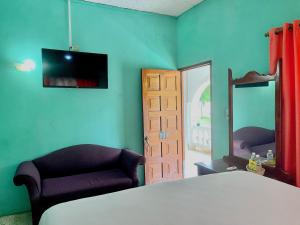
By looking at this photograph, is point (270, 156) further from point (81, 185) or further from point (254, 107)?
point (81, 185)

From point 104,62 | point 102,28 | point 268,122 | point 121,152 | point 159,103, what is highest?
point 102,28

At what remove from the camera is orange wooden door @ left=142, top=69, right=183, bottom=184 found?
3436 mm

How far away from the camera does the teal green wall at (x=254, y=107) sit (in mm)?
2131

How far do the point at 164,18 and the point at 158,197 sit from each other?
3.07 metres

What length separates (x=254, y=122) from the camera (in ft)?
7.65

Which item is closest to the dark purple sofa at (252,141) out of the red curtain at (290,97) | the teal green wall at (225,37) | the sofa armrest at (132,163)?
the red curtain at (290,97)

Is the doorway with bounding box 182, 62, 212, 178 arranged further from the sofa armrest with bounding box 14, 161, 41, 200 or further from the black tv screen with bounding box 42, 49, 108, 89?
the sofa armrest with bounding box 14, 161, 41, 200

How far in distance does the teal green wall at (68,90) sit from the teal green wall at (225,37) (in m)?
0.55

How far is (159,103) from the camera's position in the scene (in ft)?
11.5

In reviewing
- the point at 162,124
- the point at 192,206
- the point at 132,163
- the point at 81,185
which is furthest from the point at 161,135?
the point at 192,206

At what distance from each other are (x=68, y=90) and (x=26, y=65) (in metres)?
0.59

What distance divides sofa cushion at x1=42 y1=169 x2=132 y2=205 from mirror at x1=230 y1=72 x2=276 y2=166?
56.4 inches

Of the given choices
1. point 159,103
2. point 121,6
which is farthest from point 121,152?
point 121,6

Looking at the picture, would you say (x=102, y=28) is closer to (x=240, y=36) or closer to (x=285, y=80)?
(x=240, y=36)
